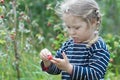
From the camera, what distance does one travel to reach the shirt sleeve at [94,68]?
393cm

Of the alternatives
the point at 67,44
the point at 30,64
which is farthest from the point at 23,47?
the point at 67,44

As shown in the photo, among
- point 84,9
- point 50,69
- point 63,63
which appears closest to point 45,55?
point 63,63

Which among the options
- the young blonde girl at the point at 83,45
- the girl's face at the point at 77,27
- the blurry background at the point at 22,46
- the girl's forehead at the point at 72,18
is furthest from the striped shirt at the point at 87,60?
the blurry background at the point at 22,46

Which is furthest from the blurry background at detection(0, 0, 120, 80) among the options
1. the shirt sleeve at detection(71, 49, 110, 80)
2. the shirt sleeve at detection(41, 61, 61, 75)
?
the shirt sleeve at detection(71, 49, 110, 80)

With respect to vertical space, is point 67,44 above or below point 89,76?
above

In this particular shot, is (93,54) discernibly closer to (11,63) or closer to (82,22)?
(82,22)

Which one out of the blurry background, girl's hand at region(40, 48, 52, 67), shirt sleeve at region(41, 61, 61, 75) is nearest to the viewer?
girl's hand at region(40, 48, 52, 67)

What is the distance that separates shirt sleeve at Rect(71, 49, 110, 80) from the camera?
12.9 ft

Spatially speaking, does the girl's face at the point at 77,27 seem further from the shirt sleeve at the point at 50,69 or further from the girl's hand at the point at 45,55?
the shirt sleeve at the point at 50,69

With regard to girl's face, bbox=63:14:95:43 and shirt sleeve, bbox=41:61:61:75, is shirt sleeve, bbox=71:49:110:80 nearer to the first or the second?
girl's face, bbox=63:14:95:43

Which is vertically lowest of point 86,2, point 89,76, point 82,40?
point 89,76

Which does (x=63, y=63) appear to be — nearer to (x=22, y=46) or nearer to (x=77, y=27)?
(x=77, y=27)

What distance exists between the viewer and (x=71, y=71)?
389 cm

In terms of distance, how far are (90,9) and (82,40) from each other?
0.76ft
